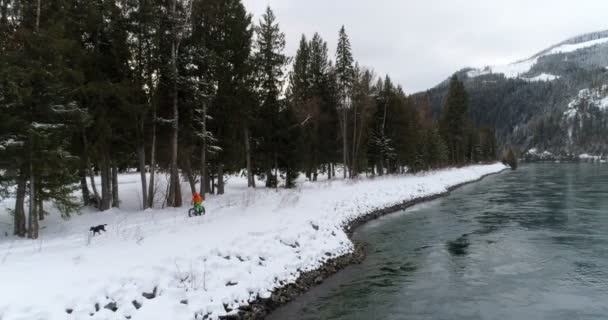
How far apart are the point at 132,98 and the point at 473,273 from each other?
1620 centimetres

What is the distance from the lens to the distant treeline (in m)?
14.2

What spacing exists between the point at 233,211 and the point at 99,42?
9960 millimetres

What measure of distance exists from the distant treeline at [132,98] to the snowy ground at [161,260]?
249 centimetres

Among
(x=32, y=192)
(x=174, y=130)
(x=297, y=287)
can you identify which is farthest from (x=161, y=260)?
(x=174, y=130)

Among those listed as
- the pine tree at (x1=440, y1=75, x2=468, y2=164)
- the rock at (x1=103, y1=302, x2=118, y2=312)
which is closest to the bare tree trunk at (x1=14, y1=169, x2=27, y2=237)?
the rock at (x1=103, y1=302, x2=118, y2=312)

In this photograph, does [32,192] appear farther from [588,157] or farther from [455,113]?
[588,157]

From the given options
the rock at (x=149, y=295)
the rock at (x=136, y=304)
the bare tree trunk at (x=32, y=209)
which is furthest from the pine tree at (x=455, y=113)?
the rock at (x=136, y=304)

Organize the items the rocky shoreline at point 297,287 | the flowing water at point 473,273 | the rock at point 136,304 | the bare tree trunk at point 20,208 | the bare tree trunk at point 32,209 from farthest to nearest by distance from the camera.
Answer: the bare tree trunk at point 20,208, the bare tree trunk at point 32,209, the flowing water at point 473,273, the rocky shoreline at point 297,287, the rock at point 136,304

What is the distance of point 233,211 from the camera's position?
1948 centimetres

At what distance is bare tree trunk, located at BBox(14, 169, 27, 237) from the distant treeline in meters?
0.04

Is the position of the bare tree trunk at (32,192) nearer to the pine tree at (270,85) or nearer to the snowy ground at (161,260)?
the snowy ground at (161,260)

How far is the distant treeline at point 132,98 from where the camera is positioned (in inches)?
558

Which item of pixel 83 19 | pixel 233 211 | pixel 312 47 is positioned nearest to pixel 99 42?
pixel 83 19

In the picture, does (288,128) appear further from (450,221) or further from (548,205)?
(548,205)
